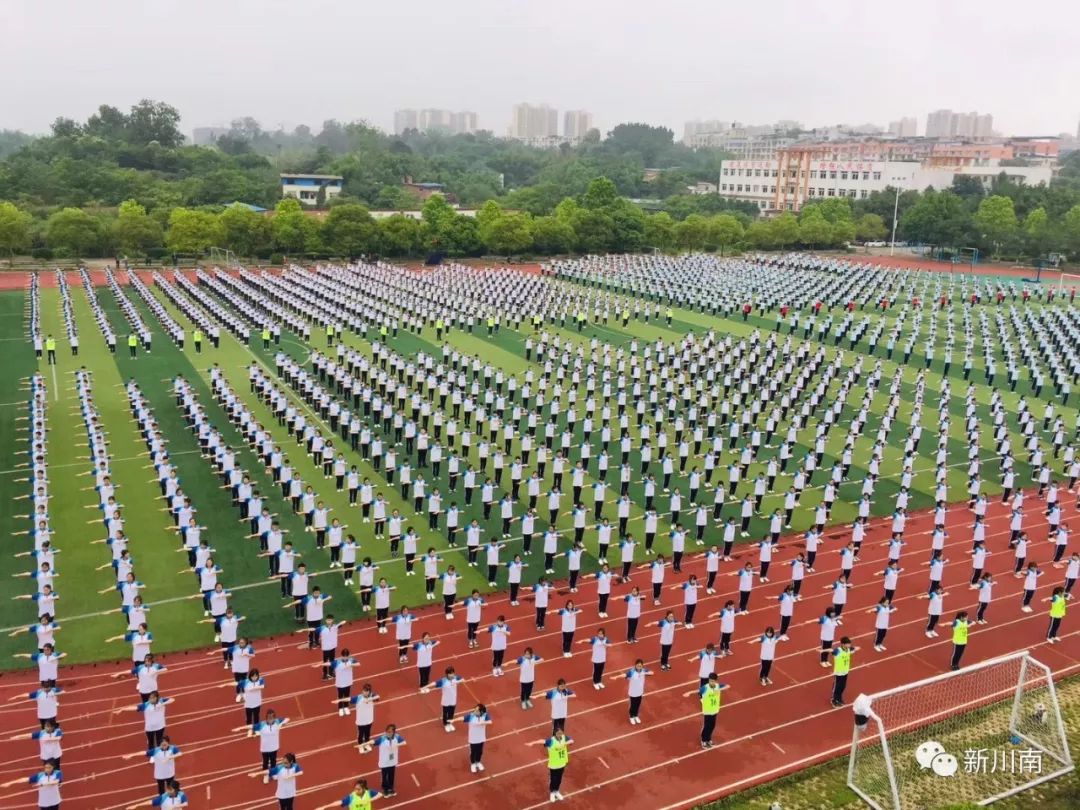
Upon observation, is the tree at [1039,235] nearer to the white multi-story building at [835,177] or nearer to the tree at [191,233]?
the white multi-story building at [835,177]

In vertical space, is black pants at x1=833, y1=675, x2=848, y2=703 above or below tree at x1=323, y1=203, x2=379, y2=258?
below

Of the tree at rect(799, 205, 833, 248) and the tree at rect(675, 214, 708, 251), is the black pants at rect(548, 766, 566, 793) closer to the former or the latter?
the tree at rect(675, 214, 708, 251)

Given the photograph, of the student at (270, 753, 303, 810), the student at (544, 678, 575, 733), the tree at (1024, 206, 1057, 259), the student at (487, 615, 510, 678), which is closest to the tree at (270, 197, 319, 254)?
the student at (487, 615, 510, 678)

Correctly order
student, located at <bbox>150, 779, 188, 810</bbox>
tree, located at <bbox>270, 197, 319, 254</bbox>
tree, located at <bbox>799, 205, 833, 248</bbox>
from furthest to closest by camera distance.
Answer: tree, located at <bbox>799, 205, 833, 248</bbox>, tree, located at <bbox>270, 197, 319, 254</bbox>, student, located at <bbox>150, 779, 188, 810</bbox>

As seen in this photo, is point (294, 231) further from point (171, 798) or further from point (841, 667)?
point (171, 798)

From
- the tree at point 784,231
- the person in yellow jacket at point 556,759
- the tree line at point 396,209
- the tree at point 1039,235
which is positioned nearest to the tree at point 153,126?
the tree line at point 396,209

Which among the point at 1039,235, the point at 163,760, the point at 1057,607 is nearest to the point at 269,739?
the point at 163,760
